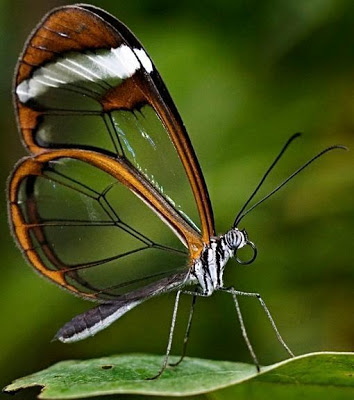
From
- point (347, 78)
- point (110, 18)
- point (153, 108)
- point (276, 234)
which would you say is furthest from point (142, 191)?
point (347, 78)

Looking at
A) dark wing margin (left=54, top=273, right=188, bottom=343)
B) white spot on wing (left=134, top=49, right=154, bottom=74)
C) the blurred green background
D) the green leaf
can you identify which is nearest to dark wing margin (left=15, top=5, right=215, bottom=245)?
white spot on wing (left=134, top=49, right=154, bottom=74)

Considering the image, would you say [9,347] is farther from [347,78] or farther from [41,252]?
[347,78]

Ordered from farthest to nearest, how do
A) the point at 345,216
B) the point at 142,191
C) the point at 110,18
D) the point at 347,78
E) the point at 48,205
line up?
the point at 347,78
the point at 345,216
the point at 48,205
the point at 142,191
the point at 110,18

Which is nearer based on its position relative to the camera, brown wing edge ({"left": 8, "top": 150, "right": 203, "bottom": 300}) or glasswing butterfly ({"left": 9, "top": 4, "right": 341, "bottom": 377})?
glasswing butterfly ({"left": 9, "top": 4, "right": 341, "bottom": 377})

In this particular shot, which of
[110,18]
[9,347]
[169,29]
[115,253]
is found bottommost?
[9,347]

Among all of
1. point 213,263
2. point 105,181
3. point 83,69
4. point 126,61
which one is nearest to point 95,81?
point 83,69

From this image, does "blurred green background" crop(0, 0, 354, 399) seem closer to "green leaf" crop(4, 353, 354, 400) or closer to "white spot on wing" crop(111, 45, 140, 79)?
"white spot on wing" crop(111, 45, 140, 79)

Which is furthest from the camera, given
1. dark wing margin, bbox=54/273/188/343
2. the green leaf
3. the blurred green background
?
the blurred green background
